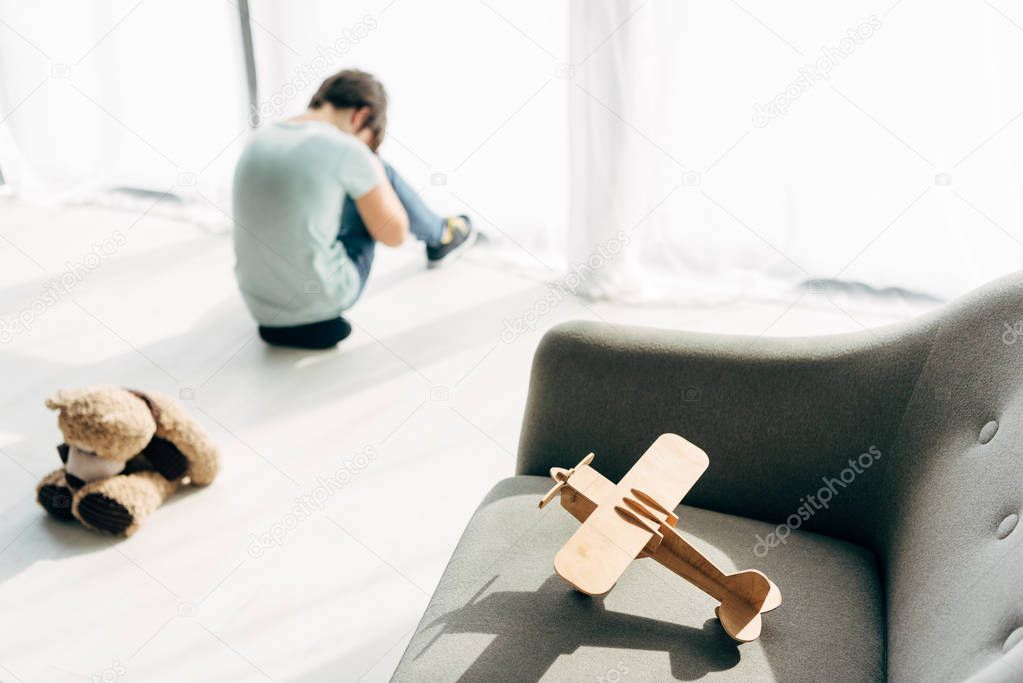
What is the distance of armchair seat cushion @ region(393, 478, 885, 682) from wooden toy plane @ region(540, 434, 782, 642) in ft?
0.15

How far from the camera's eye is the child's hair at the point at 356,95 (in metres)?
2.57

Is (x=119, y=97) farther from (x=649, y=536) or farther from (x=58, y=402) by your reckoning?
(x=649, y=536)

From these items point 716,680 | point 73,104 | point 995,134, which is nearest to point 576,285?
point 995,134

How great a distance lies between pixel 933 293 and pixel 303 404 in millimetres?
1817

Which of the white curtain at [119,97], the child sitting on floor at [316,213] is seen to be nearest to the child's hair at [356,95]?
the child sitting on floor at [316,213]

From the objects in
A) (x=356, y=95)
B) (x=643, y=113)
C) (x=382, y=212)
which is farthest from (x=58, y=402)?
(x=643, y=113)

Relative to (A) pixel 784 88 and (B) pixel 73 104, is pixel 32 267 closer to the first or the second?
(B) pixel 73 104

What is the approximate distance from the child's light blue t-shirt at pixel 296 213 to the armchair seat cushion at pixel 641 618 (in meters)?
1.31

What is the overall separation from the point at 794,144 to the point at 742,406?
139 centimetres

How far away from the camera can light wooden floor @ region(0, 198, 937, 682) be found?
181 cm

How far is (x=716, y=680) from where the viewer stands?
119cm

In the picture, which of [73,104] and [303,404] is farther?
[73,104]

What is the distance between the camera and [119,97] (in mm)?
3439

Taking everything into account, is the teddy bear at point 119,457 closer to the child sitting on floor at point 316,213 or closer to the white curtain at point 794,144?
the child sitting on floor at point 316,213
